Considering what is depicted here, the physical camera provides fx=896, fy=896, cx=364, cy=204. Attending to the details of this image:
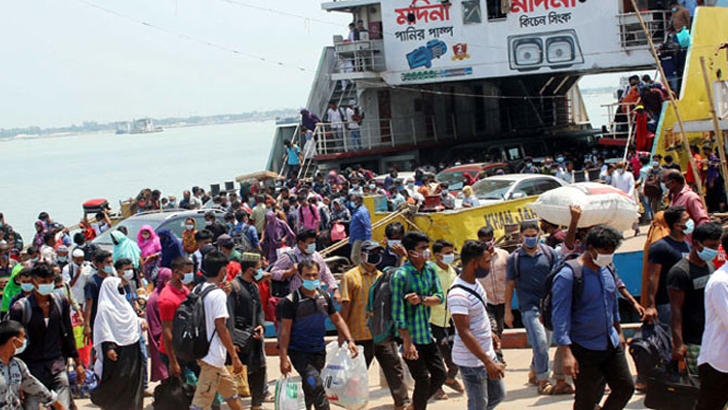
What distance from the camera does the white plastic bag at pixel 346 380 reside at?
737 cm

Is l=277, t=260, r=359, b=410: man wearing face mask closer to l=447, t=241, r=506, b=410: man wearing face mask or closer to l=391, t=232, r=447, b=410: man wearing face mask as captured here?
l=391, t=232, r=447, b=410: man wearing face mask

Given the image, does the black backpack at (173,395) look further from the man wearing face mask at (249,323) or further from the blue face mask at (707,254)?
the blue face mask at (707,254)

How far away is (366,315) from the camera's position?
7938mm

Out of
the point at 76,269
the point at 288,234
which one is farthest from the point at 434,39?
the point at 76,269

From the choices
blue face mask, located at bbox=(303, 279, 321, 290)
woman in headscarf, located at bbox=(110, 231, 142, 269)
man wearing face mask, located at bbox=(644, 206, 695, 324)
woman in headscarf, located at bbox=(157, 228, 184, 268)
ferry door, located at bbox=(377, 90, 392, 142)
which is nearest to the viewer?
man wearing face mask, located at bbox=(644, 206, 695, 324)

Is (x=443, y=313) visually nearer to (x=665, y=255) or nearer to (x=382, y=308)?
(x=382, y=308)

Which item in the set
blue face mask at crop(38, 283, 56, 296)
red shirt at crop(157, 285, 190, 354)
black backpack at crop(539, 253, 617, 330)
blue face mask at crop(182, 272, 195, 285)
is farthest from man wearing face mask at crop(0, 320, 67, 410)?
black backpack at crop(539, 253, 617, 330)

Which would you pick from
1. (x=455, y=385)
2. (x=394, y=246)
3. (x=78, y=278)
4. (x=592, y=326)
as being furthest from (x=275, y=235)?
(x=592, y=326)

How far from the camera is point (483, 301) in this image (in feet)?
20.8

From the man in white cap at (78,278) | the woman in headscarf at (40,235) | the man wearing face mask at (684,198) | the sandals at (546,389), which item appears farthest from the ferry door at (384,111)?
the sandals at (546,389)

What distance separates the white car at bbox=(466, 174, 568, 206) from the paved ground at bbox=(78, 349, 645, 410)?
6.25m

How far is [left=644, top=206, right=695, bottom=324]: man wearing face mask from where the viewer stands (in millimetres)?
6879

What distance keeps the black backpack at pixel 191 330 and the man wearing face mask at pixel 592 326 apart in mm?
2666

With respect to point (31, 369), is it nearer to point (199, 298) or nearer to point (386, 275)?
point (199, 298)
